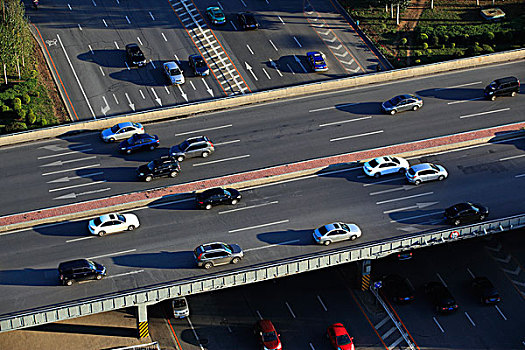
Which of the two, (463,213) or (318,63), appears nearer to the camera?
(463,213)

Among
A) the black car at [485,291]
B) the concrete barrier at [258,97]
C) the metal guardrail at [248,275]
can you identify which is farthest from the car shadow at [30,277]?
the black car at [485,291]

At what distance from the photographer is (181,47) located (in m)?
110

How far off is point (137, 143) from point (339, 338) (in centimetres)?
3063

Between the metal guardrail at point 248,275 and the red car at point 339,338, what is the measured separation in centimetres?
614

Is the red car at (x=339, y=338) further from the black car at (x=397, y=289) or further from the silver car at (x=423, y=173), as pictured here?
the silver car at (x=423, y=173)

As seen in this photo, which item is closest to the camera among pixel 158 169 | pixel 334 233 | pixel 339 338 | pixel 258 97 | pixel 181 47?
pixel 339 338

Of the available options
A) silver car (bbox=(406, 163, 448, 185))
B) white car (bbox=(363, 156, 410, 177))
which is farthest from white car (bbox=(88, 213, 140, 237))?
silver car (bbox=(406, 163, 448, 185))

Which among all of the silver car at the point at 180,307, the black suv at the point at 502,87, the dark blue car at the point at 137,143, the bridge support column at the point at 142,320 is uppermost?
the dark blue car at the point at 137,143

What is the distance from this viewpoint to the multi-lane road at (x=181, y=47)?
102m

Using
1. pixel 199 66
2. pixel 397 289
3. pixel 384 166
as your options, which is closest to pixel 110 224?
pixel 384 166

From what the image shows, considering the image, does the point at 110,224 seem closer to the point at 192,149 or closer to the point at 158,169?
the point at 158,169

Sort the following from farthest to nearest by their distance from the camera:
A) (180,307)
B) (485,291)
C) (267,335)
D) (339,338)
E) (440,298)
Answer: (485,291)
(440,298)
(180,307)
(267,335)
(339,338)

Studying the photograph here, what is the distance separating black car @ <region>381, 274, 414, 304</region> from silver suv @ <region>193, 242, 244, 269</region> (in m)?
15.7

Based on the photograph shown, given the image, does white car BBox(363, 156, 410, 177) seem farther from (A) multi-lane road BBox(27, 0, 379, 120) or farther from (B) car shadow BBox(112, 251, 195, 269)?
(A) multi-lane road BBox(27, 0, 379, 120)
